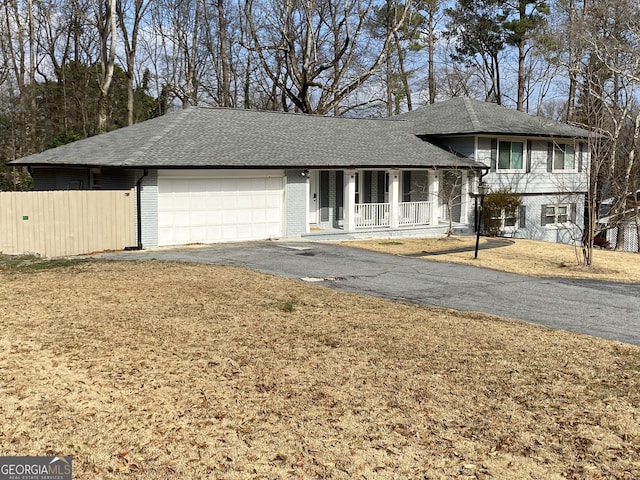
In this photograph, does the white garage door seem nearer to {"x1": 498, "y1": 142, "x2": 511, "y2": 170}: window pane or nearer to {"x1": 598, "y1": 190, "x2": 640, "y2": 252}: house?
{"x1": 498, "y1": 142, "x2": 511, "y2": 170}: window pane

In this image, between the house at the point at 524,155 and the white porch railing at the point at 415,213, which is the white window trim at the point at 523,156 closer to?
the house at the point at 524,155

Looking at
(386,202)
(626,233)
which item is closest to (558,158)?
(626,233)

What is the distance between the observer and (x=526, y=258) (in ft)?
65.7

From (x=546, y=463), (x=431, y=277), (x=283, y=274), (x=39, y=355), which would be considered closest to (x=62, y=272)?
(x=283, y=274)

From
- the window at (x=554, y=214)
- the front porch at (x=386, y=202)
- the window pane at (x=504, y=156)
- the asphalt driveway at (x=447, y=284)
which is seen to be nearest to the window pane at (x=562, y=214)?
the window at (x=554, y=214)

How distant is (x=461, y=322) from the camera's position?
34.3 feet

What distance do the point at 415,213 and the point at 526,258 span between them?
24.1ft

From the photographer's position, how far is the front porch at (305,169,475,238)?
24766 millimetres

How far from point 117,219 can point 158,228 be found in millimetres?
1312

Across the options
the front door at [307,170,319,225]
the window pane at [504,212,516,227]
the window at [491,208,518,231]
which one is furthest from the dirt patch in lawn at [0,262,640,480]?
the window pane at [504,212,516,227]

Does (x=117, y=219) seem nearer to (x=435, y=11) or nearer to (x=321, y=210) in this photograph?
(x=321, y=210)

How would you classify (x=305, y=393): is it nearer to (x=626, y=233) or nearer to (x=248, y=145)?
(x=248, y=145)

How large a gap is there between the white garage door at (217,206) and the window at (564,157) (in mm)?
13948

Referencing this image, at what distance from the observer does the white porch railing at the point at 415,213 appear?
87.3ft
